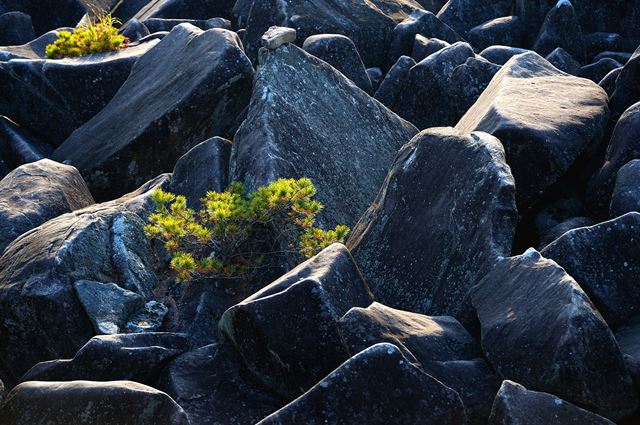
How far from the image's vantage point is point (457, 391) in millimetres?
7012

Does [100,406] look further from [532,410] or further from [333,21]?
[333,21]

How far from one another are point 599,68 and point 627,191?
6460 mm

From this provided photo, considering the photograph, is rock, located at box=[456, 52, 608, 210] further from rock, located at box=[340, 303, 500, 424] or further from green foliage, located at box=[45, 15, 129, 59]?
green foliage, located at box=[45, 15, 129, 59]

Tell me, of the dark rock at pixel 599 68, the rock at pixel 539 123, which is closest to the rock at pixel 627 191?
the rock at pixel 539 123

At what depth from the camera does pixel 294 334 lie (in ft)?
23.9

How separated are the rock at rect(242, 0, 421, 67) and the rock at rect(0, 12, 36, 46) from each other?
5.73 m

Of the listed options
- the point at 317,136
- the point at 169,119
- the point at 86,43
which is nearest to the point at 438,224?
the point at 317,136

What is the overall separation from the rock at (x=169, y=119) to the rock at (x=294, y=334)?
5135 mm

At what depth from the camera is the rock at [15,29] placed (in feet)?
65.0

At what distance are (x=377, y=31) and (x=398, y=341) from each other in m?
10.0

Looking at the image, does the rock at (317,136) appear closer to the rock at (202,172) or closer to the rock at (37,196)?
the rock at (202,172)

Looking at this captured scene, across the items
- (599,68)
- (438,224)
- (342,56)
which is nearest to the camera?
(438,224)

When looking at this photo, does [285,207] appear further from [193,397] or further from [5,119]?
[5,119]

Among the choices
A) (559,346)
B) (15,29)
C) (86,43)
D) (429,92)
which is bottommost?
(15,29)
